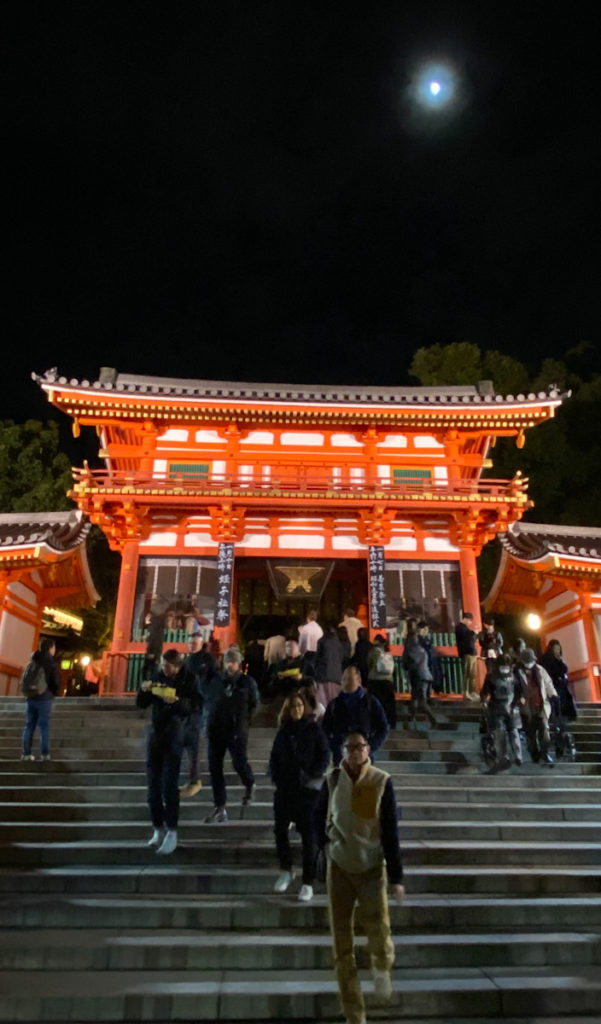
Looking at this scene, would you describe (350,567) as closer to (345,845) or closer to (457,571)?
(457,571)

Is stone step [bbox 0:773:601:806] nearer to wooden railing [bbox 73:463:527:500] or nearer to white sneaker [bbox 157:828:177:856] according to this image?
white sneaker [bbox 157:828:177:856]

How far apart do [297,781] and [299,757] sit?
0.19 m

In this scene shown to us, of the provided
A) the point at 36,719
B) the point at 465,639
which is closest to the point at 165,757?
the point at 36,719

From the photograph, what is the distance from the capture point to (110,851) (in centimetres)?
615

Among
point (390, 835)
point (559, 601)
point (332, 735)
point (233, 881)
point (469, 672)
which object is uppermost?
point (559, 601)

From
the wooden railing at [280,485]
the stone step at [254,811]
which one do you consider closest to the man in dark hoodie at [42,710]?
the stone step at [254,811]

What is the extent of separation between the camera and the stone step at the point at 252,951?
4496 millimetres

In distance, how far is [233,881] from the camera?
564 cm

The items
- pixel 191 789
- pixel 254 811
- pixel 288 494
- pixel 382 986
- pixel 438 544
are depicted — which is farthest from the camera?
pixel 438 544

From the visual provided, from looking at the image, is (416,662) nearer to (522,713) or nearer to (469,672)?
(522,713)

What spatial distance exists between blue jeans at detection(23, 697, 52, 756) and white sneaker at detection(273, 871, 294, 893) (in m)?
4.50

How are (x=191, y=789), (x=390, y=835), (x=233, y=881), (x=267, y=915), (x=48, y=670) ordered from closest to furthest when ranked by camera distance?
1. (x=390, y=835)
2. (x=267, y=915)
3. (x=233, y=881)
4. (x=191, y=789)
5. (x=48, y=670)

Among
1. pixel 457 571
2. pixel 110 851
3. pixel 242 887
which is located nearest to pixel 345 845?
pixel 242 887

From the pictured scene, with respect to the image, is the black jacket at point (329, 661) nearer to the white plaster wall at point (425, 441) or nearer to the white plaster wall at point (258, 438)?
the white plaster wall at point (258, 438)
